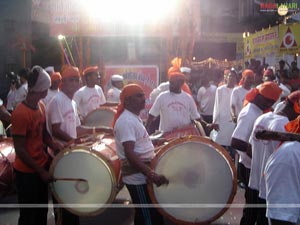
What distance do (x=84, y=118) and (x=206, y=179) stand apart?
2.97 meters

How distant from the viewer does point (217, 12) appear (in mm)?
29484


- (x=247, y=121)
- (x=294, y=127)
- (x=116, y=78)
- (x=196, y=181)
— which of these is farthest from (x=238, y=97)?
(x=294, y=127)

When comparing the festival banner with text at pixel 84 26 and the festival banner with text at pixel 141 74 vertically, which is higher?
the festival banner with text at pixel 84 26

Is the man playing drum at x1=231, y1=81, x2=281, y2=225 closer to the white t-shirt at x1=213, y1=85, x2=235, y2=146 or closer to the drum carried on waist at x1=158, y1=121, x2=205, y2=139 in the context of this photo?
the drum carried on waist at x1=158, y1=121, x2=205, y2=139

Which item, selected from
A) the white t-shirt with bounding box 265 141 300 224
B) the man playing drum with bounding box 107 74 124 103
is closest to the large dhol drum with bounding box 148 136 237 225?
the white t-shirt with bounding box 265 141 300 224

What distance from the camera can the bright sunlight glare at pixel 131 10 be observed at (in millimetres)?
10070

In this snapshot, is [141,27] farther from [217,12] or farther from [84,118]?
[217,12]

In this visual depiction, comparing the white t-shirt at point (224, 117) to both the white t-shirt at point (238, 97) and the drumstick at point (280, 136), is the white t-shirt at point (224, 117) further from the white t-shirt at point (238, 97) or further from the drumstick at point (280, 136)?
the drumstick at point (280, 136)

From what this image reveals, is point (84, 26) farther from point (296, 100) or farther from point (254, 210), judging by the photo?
point (296, 100)

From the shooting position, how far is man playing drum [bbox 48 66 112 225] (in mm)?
4906

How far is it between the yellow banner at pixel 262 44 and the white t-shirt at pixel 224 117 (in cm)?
487

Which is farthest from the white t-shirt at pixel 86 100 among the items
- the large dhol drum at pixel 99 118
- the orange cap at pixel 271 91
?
the orange cap at pixel 271 91

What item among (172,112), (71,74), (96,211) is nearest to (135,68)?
(172,112)

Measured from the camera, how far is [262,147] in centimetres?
405
